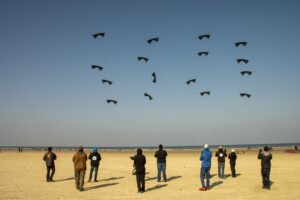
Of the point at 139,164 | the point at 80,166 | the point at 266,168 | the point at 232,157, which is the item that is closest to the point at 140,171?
the point at 139,164

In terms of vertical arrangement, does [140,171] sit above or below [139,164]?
below

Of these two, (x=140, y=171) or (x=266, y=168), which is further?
(x=266, y=168)

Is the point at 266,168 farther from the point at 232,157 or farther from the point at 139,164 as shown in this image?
the point at 139,164

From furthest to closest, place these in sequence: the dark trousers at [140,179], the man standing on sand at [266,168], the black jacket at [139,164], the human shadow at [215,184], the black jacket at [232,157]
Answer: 1. the black jacket at [232,157]
2. the human shadow at [215,184]
3. the man standing on sand at [266,168]
4. the black jacket at [139,164]
5. the dark trousers at [140,179]

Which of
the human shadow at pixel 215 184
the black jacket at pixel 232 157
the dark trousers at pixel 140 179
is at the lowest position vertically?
the human shadow at pixel 215 184

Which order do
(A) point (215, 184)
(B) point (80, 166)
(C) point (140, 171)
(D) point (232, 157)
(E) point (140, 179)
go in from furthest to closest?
(D) point (232, 157), (A) point (215, 184), (B) point (80, 166), (E) point (140, 179), (C) point (140, 171)

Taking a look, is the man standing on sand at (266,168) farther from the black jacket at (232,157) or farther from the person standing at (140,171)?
the person standing at (140,171)

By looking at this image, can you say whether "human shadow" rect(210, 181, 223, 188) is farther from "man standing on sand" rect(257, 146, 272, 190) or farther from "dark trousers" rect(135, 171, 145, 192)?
"dark trousers" rect(135, 171, 145, 192)

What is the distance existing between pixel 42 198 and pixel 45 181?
532 cm

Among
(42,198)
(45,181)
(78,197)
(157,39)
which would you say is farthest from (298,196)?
(157,39)

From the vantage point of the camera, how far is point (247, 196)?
11852 mm

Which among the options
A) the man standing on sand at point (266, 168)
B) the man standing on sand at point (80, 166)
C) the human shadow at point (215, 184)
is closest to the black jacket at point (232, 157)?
the human shadow at point (215, 184)

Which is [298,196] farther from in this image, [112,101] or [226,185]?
[112,101]

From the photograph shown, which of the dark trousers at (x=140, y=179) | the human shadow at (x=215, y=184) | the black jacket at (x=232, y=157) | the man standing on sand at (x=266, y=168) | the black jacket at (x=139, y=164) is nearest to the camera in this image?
the dark trousers at (x=140, y=179)
